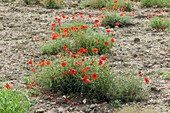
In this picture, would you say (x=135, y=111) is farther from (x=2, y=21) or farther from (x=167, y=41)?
(x=2, y=21)

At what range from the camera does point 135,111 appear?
15.1ft

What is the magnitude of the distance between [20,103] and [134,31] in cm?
502

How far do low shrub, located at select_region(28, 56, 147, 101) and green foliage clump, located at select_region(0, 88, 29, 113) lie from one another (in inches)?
29.6

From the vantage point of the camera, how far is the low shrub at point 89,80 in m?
5.20

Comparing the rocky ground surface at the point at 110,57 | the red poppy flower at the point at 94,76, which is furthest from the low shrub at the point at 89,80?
the rocky ground surface at the point at 110,57

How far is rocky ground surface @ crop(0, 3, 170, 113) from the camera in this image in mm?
5184

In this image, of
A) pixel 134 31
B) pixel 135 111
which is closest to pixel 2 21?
pixel 134 31

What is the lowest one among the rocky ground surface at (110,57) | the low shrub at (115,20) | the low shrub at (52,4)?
the rocky ground surface at (110,57)

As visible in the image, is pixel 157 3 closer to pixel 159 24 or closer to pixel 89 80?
pixel 159 24

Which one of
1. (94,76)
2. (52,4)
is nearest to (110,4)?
(52,4)

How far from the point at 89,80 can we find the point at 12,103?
106cm

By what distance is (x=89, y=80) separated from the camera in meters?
5.19

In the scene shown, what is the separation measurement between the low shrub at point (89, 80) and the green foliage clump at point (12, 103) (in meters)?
0.75

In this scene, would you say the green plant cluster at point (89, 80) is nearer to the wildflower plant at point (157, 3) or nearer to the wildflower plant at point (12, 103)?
the wildflower plant at point (12, 103)
